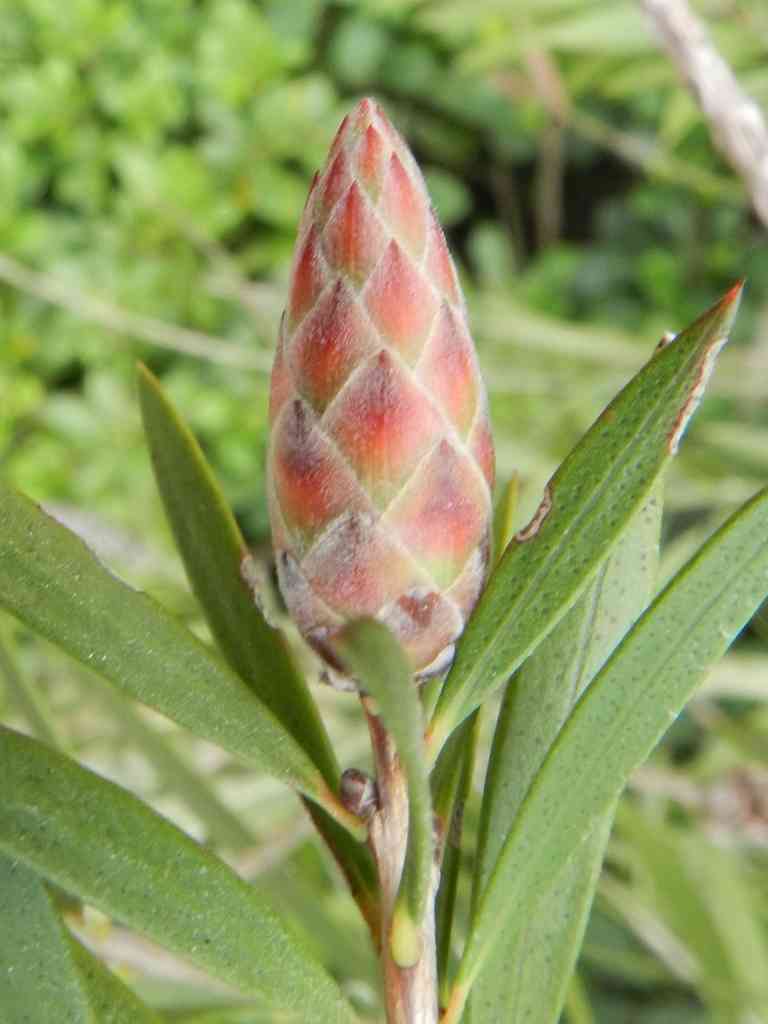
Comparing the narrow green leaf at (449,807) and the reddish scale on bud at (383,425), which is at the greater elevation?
the reddish scale on bud at (383,425)

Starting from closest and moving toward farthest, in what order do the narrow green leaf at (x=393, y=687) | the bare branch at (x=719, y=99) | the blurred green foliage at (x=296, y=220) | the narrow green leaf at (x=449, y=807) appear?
the narrow green leaf at (x=393, y=687) → the narrow green leaf at (x=449, y=807) → the bare branch at (x=719, y=99) → the blurred green foliage at (x=296, y=220)

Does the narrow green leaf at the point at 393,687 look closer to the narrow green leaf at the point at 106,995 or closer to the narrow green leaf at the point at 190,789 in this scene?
the narrow green leaf at the point at 106,995

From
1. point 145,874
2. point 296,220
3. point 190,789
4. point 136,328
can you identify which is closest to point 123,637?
point 145,874

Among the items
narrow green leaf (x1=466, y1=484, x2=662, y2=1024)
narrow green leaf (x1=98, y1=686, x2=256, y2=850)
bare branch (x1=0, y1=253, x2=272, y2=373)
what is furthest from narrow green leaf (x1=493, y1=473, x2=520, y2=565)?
bare branch (x1=0, y1=253, x2=272, y2=373)

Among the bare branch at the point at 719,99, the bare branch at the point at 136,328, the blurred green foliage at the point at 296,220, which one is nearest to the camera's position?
the bare branch at the point at 719,99

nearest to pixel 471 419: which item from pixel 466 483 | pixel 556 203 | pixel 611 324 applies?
pixel 466 483

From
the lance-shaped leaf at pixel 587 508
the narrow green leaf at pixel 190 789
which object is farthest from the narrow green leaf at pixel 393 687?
the narrow green leaf at pixel 190 789
